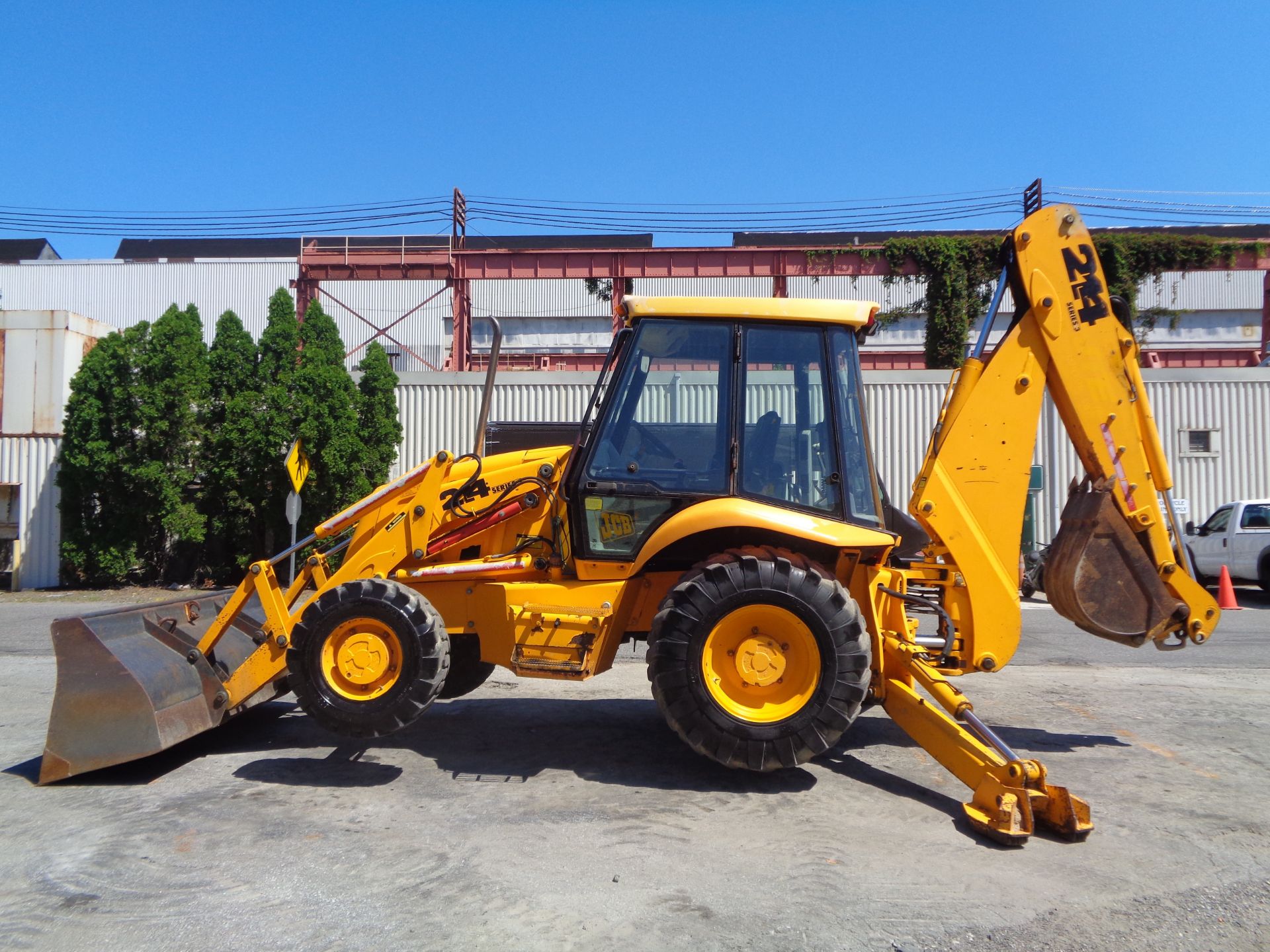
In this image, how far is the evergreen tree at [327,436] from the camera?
17.0 meters

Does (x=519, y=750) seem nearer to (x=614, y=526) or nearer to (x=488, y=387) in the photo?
(x=614, y=526)

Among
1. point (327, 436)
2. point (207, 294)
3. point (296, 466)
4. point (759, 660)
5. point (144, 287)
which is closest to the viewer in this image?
point (759, 660)

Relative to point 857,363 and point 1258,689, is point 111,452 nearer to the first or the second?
point 857,363

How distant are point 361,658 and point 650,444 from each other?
6.59ft

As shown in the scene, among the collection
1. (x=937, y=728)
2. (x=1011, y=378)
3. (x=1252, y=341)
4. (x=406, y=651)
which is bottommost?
(x=937, y=728)

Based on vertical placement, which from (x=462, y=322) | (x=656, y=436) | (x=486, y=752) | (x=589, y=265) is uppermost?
(x=589, y=265)

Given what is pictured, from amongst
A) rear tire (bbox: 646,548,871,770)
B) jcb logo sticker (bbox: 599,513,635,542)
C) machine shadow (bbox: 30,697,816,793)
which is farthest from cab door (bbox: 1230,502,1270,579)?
jcb logo sticker (bbox: 599,513,635,542)

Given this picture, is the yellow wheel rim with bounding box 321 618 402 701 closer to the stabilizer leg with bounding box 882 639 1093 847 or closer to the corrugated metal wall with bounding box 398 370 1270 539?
the stabilizer leg with bounding box 882 639 1093 847

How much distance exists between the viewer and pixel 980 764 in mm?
4562

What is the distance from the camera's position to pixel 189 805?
4785 mm

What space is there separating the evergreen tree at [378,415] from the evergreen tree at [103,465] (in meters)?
3.91

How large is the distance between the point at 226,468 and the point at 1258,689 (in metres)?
15.6

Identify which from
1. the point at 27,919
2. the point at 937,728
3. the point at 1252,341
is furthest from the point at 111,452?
the point at 1252,341

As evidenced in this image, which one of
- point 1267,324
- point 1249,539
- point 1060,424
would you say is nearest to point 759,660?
point 1249,539
